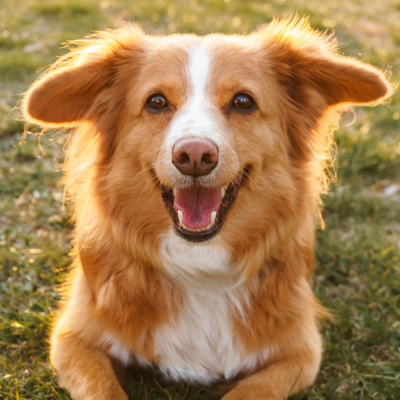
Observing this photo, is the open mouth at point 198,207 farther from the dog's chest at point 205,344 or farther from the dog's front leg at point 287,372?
the dog's front leg at point 287,372

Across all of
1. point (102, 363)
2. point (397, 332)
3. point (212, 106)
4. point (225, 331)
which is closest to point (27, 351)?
point (102, 363)

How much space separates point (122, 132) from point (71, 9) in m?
6.50

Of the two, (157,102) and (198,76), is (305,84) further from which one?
(157,102)

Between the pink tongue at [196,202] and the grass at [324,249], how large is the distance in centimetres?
107

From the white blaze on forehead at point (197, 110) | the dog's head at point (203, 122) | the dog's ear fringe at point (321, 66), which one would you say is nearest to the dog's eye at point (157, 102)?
the dog's head at point (203, 122)

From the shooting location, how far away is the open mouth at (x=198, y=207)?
8.73ft

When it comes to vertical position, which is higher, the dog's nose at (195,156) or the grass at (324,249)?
the dog's nose at (195,156)

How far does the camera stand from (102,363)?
2.76m

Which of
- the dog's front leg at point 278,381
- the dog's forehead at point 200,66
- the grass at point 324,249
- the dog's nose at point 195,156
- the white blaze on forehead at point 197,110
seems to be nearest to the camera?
the dog's nose at point 195,156

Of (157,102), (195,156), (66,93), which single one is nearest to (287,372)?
(195,156)

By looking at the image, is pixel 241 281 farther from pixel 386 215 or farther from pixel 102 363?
pixel 386 215

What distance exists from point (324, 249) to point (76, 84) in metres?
2.53

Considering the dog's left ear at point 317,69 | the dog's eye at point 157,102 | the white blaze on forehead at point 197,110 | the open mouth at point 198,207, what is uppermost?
the dog's left ear at point 317,69

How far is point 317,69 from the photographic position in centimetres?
294
